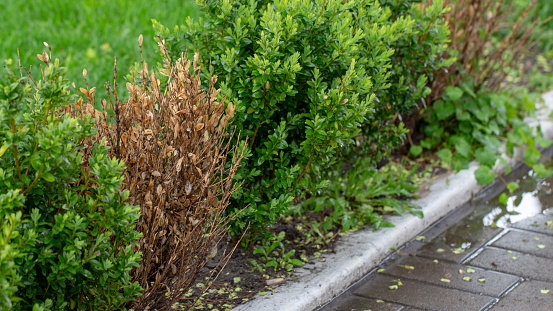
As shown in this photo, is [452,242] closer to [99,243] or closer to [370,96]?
[370,96]

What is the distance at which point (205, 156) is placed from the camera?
88.3 inches

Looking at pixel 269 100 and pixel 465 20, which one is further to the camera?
pixel 465 20

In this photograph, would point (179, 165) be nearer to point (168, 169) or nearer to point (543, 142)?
point (168, 169)

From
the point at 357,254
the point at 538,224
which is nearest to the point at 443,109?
the point at 538,224

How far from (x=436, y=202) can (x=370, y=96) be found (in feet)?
4.30

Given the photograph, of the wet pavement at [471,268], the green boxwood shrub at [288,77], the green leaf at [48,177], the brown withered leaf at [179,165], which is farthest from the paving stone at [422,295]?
the green leaf at [48,177]

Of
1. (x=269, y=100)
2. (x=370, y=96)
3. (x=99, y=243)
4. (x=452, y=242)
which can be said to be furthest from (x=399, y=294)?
(x=99, y=243)

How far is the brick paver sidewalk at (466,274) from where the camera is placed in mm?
2703

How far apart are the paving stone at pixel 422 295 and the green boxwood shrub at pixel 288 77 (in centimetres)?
61

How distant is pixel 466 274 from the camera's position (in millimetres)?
2977

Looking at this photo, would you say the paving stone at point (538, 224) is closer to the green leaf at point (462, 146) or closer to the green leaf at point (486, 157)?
the green leaf at point (486, 157)

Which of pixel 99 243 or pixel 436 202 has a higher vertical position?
pixel 99 243

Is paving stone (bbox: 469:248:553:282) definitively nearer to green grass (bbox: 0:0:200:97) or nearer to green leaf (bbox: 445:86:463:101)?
green leaf (bbox: 445:86:463:101)

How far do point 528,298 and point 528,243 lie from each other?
671 mm
